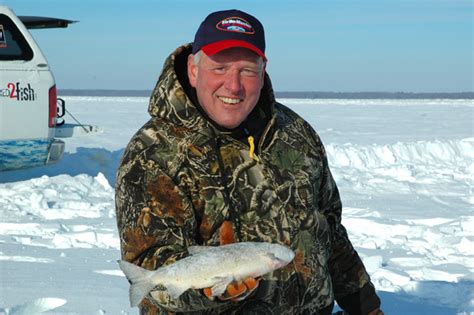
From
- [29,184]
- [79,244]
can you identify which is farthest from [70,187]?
[79,244]

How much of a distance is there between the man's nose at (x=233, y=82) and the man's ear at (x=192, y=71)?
0.16 metres

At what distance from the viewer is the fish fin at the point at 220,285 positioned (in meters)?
2.37

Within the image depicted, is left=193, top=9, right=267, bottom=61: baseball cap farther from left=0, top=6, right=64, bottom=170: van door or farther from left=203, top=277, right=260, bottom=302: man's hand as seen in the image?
left=0, top=6, right=64, bottom=170: van door

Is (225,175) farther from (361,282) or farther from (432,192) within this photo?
(432,192)

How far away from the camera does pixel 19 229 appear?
7.78 metres

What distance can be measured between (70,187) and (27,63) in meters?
1.83

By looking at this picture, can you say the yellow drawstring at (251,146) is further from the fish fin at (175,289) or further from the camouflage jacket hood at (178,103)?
the fish fin at (175,289)

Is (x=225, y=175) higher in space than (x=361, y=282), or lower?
higher

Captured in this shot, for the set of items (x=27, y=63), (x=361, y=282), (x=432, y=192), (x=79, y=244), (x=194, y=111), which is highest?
(x=194, y=111)

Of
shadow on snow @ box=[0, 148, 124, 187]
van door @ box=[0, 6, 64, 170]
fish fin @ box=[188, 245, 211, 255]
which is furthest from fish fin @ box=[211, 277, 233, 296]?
shadow on snow @ box=[0, 148, 124, 187]

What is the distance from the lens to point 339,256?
11.2 ft

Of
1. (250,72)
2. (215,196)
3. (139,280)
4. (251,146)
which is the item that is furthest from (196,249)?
(250,72)

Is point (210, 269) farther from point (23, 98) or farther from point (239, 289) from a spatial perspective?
point (23, 98)

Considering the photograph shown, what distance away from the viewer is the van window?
8.96 meters
